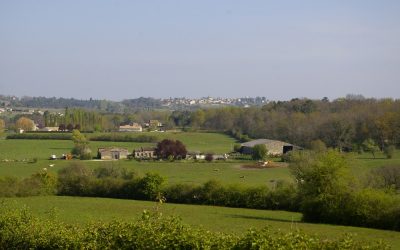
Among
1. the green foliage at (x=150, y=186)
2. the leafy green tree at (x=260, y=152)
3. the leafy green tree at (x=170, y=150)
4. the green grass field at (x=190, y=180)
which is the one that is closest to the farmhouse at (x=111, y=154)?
the leafy green tree at (x=170, y=150)

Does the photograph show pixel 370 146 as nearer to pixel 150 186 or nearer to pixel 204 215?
pixel 150 186

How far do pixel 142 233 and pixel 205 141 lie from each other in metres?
111

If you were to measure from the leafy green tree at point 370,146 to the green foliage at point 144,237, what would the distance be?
270 ft

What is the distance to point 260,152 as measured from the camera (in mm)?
92125

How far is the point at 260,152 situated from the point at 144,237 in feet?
257

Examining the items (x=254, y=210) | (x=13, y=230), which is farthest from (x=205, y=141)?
(x=13, y=230)

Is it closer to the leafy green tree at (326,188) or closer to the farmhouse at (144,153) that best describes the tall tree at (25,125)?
the farmhouse at (144,153)

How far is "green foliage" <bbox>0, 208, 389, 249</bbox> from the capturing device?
42.3 ft

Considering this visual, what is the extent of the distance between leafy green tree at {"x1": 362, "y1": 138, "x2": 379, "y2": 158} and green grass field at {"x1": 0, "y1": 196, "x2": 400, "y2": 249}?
179 ft

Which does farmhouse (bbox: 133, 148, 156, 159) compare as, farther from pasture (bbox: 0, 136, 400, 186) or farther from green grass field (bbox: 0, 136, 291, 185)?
green grass field (bbox: 0, 136, 291, 185)

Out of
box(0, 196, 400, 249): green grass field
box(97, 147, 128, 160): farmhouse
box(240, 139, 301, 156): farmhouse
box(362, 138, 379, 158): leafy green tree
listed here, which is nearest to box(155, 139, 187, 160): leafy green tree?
box(97, 147, 128, 160): farmhouse

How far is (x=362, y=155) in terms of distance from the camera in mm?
92625

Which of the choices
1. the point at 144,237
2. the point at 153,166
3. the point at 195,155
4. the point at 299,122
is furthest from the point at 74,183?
the point at 299,122

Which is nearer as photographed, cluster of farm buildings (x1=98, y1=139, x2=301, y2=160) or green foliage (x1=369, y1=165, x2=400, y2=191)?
green foliage (x1=369, y1=165, x2=400, y2=191)
